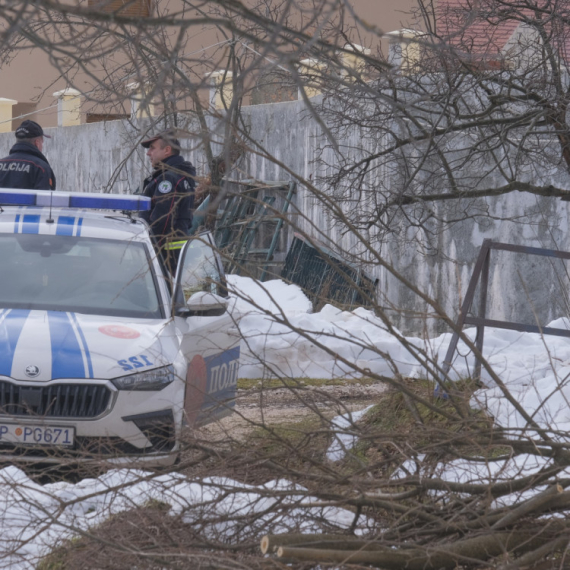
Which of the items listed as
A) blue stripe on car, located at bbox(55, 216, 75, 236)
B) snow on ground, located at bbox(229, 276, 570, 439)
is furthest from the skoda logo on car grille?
snow on ground, located at bbox(229, 276, 570, 439)

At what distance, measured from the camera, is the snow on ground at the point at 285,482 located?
3.21 m

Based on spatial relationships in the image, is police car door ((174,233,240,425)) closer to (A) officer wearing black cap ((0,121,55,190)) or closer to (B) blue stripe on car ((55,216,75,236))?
(B) blue stripe on car ((55,216,75,236))

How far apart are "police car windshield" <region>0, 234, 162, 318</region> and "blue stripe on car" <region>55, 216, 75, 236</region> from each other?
0.04 metres

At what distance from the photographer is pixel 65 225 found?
575 cm

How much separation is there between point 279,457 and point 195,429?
0.41 meters

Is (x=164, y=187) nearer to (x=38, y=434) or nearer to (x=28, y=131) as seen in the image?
(x=28, y=131)

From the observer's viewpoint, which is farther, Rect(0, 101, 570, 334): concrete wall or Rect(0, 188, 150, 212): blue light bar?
Rect(0, 101, 570, 334): concrete wall

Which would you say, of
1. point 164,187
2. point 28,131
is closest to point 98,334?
point 164,187

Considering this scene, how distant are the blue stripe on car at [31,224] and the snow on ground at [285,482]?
1.32 m

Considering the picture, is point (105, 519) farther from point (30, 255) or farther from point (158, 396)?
point (30, 255)

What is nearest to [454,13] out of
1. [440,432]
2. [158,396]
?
[158,396]

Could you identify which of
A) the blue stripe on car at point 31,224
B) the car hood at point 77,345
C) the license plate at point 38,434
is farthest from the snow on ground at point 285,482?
the blue stripe on car at point 31,224

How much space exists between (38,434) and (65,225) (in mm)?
1661

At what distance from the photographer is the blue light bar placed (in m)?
5.67
